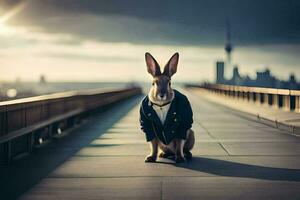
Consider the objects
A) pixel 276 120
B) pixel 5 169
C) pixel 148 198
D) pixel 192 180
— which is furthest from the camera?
pixel 276 120

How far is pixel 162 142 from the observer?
30.7 feet

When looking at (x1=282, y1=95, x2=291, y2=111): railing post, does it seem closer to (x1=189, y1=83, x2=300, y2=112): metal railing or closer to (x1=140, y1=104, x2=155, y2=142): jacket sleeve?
(x1=189, y1=83, x2=300, y2=112): metal railing

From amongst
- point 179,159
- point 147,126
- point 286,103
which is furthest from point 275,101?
point 147,126

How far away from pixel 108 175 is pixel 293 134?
8270 millimetres

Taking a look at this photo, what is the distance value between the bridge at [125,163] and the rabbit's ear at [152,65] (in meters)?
1.57

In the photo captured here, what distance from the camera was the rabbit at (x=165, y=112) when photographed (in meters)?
8.71

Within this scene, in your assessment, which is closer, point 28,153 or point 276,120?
point 28,153

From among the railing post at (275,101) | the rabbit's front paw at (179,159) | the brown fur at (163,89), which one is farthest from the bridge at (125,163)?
the railing post at (275,101)

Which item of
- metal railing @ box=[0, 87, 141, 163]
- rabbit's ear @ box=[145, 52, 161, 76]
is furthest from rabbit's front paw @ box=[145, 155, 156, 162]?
metal railing @ box=[0, 87, 141, 163]

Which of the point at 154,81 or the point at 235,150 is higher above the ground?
the point at 154,81

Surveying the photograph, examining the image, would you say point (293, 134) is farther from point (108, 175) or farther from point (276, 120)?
point (108, 175)

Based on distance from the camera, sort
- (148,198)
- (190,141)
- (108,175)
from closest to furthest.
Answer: (148,198)
(108,175)
(190,141)

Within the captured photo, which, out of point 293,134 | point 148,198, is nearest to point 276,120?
point 293,134

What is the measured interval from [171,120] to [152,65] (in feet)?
3.18
